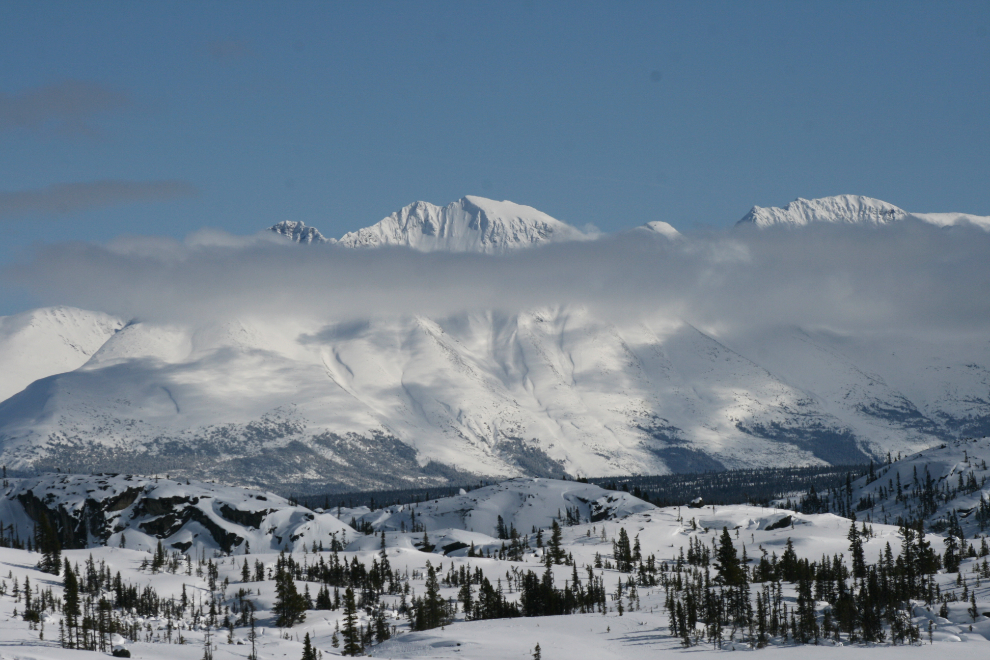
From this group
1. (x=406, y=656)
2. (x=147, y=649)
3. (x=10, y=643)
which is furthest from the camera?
(x=406, y=656)

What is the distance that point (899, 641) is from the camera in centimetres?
19088

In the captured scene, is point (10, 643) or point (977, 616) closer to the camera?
point (10, 643)

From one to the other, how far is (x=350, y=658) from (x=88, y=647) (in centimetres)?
3920

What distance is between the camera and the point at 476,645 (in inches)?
7835

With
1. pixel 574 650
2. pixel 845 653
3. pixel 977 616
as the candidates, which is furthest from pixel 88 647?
pixel 977 616

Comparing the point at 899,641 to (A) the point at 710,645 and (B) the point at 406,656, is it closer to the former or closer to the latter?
(A) the point at 710,645

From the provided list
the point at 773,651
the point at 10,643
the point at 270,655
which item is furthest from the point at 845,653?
the point at 10,643

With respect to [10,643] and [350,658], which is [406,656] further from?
[10,643]

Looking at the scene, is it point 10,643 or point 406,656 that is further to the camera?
point 406,656

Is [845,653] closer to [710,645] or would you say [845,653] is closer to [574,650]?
[710,645]

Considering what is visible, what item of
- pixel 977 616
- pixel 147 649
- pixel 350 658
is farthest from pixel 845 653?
pixel 147 649

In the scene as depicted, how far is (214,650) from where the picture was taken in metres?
192

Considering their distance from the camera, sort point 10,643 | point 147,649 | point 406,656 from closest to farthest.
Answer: point 10,643 < point 147,649 < point 406,656

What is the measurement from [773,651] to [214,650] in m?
85.0
